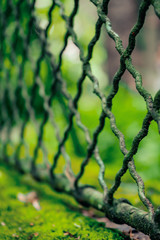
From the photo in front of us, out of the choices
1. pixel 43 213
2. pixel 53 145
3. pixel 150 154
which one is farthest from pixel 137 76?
pixel 53 145

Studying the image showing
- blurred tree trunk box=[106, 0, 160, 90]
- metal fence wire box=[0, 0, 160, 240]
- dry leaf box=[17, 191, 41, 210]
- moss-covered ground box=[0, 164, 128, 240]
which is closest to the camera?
metal fence wire box=[0, 0, 160, 240]

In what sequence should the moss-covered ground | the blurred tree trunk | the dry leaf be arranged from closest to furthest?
the moss-covered ground
the dry leaf
the blurred tree trunk

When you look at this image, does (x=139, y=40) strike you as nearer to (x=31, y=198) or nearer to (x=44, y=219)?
(x=31, y=198)

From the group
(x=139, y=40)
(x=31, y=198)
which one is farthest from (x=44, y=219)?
(x=139, y=40)

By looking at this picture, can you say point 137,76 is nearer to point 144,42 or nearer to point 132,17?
point 132,17

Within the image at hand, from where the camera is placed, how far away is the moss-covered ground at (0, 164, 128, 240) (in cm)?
118

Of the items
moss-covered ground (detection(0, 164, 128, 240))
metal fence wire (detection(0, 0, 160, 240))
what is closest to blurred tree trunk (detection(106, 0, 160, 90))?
metal fence wire (detection(0, 0, 160, 240))

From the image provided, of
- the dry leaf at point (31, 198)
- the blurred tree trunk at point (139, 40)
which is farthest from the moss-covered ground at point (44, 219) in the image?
the blurred tree trunk at point (139, 40)

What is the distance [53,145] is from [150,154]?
1.07 m

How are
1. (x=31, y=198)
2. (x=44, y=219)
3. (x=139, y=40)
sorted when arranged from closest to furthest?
(x=44, y=219) → (x=31, y=198) → (x=139, y=40)

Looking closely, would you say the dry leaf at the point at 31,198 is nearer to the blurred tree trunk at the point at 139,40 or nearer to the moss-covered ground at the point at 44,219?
the moss-covered ground at the point at 44,219

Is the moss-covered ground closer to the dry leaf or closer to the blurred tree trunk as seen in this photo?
the dry leaf

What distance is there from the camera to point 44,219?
54.9 inches

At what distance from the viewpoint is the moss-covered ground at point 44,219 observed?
46.5 inches
